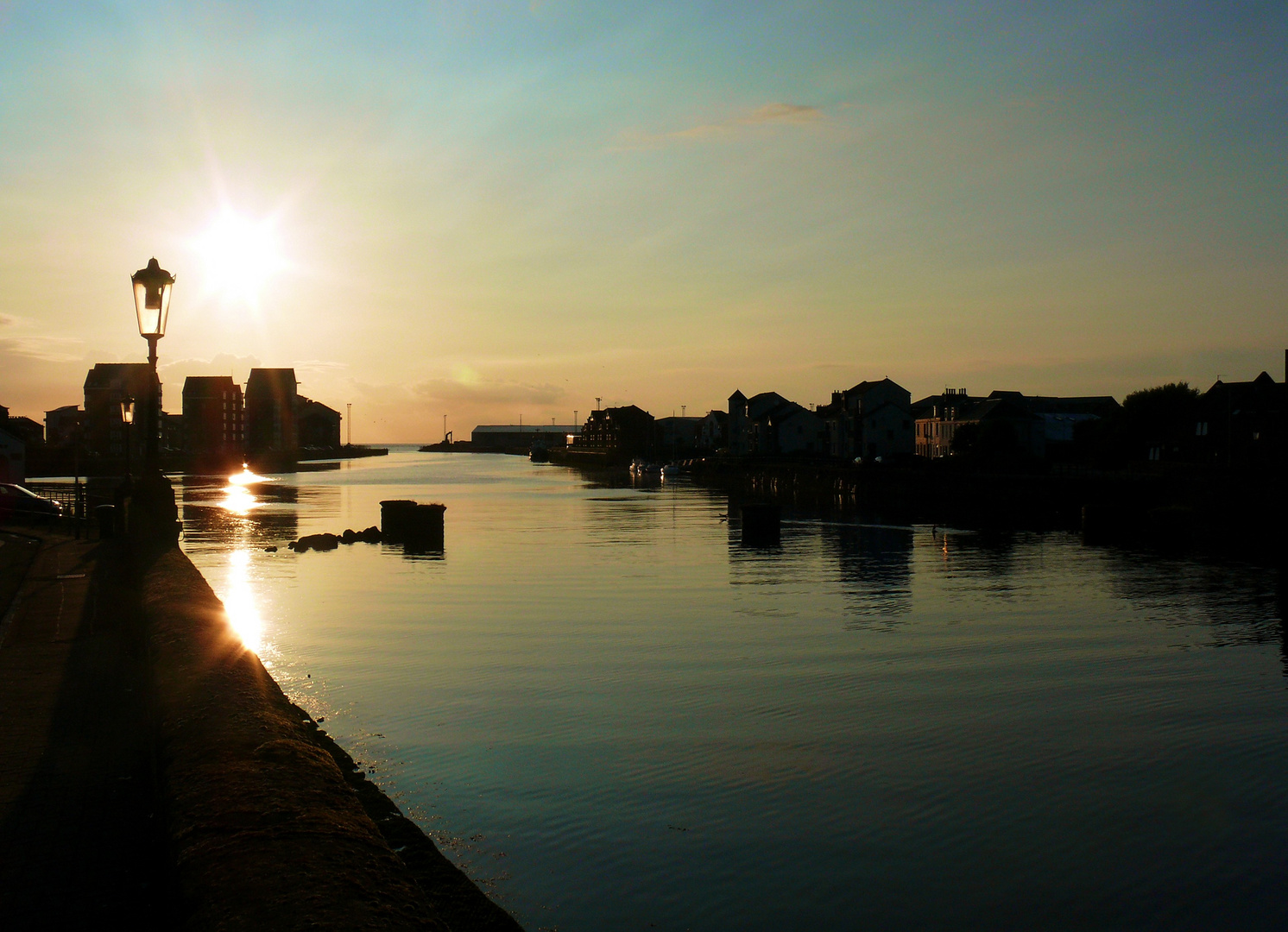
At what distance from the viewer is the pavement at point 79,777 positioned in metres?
5.45

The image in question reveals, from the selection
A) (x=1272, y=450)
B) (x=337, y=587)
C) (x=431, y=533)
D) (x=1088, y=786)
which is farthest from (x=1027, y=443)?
(x=1088, y=786)

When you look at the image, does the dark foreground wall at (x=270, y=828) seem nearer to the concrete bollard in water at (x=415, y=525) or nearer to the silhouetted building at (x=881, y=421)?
the concrete bollard in water at (x=415, y=525)

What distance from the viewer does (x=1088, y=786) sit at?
11.5 metres

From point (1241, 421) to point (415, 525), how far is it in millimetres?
76641

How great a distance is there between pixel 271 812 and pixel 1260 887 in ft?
26.9

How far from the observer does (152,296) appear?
17.9m

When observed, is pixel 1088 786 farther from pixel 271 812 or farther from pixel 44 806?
pixel 44 806

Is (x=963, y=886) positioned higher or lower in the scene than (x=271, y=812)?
lower

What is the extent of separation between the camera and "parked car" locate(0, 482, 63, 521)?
36.4 metres

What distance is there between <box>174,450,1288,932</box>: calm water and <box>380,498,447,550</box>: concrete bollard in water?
39.1 ft

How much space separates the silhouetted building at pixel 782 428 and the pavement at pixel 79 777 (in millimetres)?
147145

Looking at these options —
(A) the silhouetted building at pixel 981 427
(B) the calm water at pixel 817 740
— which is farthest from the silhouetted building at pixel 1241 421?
(B) the calm water at pixel 817 740

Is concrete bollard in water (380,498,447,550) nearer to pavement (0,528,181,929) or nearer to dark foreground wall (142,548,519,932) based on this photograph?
pavement (0,528,181,929)

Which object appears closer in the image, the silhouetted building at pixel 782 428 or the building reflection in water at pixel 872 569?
the building reflection in water at pixel 872 569
